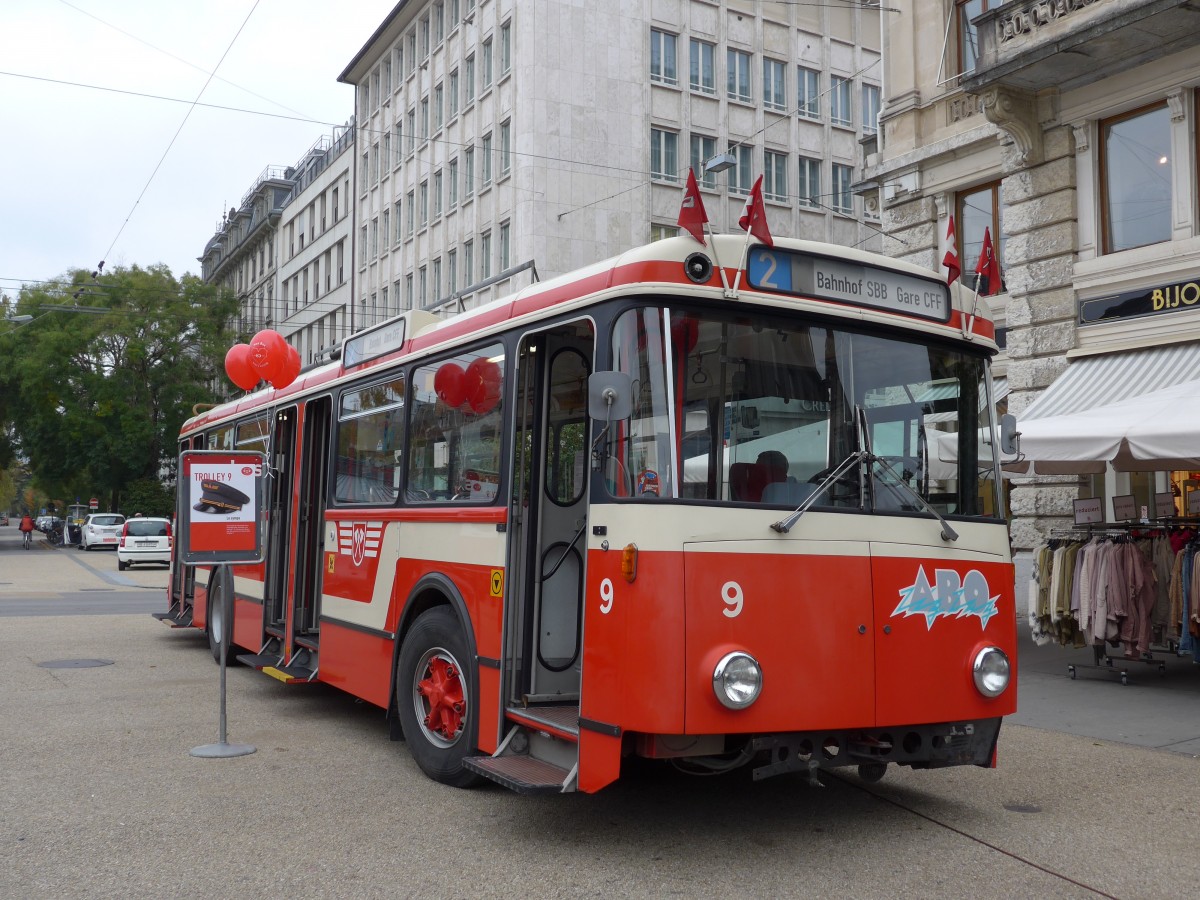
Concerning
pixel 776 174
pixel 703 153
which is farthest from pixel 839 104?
pixel 703 153

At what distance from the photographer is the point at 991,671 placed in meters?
5.91

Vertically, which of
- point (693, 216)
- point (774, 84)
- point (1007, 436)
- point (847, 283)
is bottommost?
point (1007, 436)

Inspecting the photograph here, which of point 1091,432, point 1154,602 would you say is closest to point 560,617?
point 1091,432

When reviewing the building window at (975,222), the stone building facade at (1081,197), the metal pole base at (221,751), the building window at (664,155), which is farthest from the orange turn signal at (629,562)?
the building window at (664,155)

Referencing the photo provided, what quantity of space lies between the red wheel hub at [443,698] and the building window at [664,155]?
33548mm

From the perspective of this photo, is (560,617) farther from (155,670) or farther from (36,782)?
(155,670)

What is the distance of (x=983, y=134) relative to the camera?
16.6 metres

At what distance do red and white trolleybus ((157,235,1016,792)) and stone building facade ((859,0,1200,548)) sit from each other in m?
7.79

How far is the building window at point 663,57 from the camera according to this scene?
39375 mm

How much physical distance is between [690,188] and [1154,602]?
7.95 meters

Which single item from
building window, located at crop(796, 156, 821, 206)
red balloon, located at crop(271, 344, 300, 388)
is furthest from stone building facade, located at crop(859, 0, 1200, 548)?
building window, located at crop(796, 156, 821, 206)

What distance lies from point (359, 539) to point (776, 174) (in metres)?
36.6

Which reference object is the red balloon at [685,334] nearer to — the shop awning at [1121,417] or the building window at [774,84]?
the shop awning at [1121,417]

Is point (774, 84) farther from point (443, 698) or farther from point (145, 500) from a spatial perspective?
point (443, 698)
